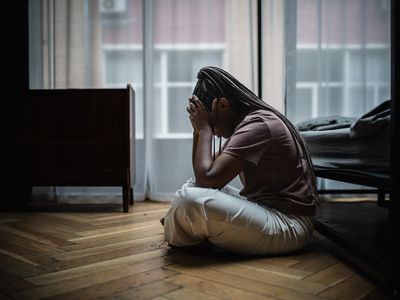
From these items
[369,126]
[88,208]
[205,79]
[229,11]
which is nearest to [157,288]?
[205,79]

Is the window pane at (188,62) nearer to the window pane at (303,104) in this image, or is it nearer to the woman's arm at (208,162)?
the window pane at (303,104)

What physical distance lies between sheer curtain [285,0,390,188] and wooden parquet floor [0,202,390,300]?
1016 mm

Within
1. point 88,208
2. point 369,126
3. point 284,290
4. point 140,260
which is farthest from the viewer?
point 88,208

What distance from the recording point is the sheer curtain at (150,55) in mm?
2150

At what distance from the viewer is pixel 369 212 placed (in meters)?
1.75

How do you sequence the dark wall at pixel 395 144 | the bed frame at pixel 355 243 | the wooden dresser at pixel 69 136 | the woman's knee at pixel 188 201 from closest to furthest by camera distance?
the dark wall at pixel 395 144
the bed frame at pixel 355 243
the woman's knee at pixel 188 201
the wooden dresser at pixel 69 136

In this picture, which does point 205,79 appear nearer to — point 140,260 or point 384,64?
point 140,260

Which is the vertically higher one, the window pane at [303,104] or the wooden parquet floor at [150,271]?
the window pane at [303,104]

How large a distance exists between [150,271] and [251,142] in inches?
14.7

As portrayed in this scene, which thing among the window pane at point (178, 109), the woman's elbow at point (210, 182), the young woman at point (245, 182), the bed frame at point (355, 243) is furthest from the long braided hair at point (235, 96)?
the window pane at point (178, 109)

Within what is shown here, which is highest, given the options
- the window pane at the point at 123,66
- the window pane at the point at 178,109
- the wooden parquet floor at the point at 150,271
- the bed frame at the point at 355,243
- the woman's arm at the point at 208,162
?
the window pane at the point at 123,66

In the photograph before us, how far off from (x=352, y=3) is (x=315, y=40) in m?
0.25

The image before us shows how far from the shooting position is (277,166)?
107cm

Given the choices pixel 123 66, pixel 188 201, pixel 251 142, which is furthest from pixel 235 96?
pixel 123 66
